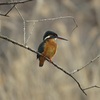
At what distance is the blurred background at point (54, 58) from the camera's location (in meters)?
6.85

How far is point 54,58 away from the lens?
312 inches

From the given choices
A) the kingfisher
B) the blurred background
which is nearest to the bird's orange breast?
the kingfisher

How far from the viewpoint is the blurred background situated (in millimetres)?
6848

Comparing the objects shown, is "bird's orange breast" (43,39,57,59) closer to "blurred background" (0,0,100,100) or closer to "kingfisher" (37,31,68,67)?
"kingfisher" (37,31,68,67)

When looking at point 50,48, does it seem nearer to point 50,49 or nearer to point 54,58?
point 50,49

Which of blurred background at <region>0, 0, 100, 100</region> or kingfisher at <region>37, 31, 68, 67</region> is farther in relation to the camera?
blurred background at <region>0, 0, 100, 100</region>

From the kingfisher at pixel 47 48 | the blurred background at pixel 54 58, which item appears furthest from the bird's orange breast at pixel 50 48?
the blurred background at pixel 54 58

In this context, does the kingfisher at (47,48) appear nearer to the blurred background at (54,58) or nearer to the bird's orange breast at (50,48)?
the bird's orange breast at (50,48)

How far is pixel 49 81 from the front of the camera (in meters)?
7.53

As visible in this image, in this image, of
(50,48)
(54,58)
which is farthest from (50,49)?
(54,58)

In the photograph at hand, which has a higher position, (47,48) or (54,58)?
(47,48)

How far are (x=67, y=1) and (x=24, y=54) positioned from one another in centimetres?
200

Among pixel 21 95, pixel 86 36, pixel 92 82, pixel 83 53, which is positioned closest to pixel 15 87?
pixel 21 95

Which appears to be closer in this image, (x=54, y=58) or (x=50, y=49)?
(x=50, y=49)
